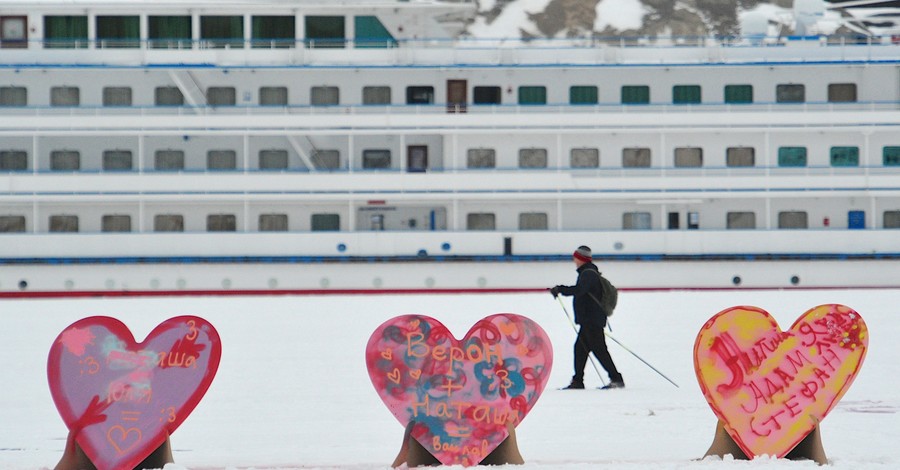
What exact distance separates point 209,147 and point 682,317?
46.6 feet

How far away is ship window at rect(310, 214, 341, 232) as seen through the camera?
27594mm

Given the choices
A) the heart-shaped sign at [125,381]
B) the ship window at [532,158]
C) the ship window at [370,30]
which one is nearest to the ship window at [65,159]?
the ship window at [370,30]

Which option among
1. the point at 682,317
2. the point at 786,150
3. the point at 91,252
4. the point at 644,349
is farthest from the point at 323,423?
the point at 786,150

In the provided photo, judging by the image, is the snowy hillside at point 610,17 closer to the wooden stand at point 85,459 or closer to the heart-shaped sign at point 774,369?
the heart-shaped sign at point 774,369

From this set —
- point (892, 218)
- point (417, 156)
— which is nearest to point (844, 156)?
point (892, 218)

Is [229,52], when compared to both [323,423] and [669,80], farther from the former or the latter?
[323,423]

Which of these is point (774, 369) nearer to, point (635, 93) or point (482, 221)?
point (482, 221)

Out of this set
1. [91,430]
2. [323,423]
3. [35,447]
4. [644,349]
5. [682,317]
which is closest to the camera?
[91,430]

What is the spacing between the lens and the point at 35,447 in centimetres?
742

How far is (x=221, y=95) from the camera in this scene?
28.1 metres

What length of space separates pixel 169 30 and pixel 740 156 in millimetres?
13799

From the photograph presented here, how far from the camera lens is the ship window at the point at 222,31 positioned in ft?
91.5

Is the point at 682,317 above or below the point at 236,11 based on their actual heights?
below

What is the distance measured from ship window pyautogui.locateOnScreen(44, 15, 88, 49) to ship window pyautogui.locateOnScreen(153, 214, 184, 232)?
4580mm
